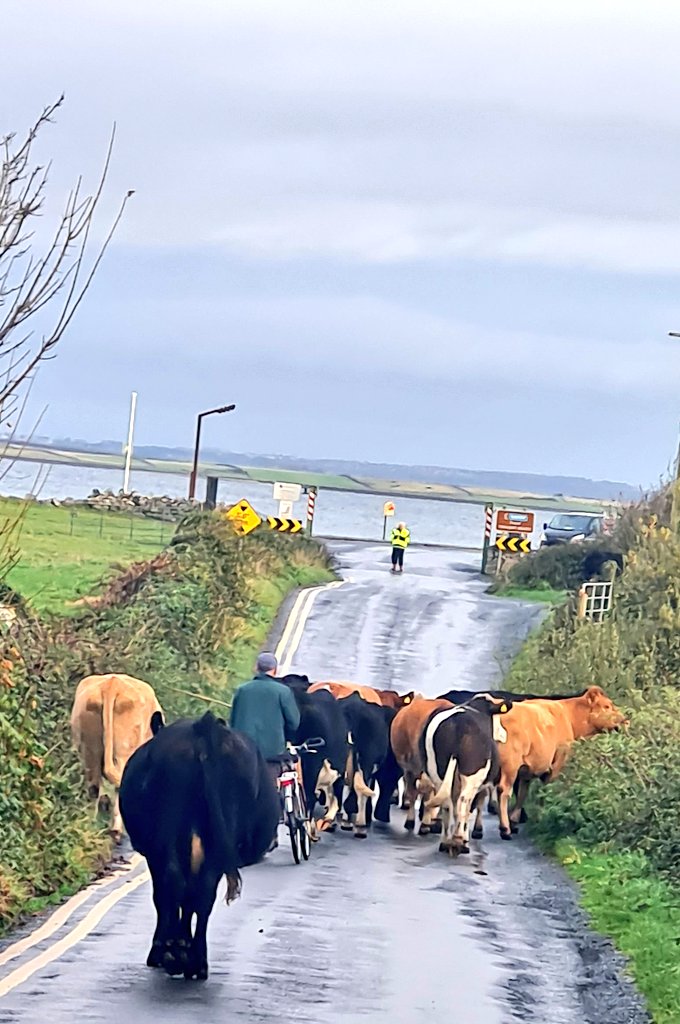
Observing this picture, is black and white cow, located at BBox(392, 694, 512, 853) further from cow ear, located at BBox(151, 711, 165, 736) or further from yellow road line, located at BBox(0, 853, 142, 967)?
cow ear, located at BBox(151, 711, 165, 736)

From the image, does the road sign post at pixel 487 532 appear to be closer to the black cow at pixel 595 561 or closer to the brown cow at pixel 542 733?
the black cow at pixel 595 561

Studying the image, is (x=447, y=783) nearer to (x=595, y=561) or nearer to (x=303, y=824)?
(x=303, y=824)

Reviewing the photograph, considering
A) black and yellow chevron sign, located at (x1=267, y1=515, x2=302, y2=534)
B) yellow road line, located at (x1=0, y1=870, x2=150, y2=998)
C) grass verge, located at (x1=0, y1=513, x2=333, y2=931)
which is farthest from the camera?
black and yellow chevron sign, located at (x1=267, y1=515, x2=302, y2=534)

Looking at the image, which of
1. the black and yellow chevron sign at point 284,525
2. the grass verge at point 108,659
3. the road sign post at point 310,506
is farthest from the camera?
the road sign post at point 310,506

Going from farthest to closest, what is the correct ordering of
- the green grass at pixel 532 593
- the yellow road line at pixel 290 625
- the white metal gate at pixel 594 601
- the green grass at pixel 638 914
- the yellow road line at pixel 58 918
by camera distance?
the green grass at pixel 532 593 → the yellow road line at pixel 290 625 → the white metal gate at pixel 594 601 → the yellow road line at pixel 58 918 → the green grass at pixel 638 914

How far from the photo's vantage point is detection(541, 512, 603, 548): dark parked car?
59.9m

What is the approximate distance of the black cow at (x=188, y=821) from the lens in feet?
39.2

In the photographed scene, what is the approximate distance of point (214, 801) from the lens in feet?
39.5

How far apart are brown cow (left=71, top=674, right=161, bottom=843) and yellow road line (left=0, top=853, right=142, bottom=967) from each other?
1.28m

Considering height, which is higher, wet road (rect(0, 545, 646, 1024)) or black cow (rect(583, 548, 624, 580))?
black cow (rect(583, 548, 624, 580))

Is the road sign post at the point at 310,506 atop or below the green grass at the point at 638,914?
atop

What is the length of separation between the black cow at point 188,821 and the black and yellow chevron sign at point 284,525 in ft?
114


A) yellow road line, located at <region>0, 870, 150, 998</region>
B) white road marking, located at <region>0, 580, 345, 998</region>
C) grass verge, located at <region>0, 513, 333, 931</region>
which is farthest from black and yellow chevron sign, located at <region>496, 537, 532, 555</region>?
yellow road line, located at <region>0, 870, 150, 998</region>

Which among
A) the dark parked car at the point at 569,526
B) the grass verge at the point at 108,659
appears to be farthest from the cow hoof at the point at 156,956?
the dark parked car at the point at 569,526
